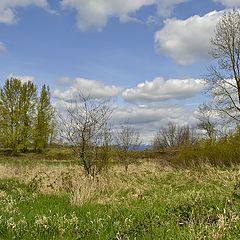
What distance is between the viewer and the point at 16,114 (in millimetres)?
51656

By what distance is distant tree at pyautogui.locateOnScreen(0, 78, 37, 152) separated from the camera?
51.2m

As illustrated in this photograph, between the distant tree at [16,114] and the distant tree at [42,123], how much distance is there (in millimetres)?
877

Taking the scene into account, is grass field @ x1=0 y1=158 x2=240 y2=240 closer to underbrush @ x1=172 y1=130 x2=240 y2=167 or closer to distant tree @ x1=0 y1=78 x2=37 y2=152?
underbrush @ x1=172 y1=130 x2=240 y2=167

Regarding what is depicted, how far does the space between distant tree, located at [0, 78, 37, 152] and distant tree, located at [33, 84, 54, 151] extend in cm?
88

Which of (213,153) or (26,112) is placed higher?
(26,112)

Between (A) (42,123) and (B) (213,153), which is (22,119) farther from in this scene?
(B) (213,153)

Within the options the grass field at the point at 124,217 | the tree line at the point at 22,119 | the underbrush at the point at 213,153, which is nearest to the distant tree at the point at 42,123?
the tree line at the point at 22,119

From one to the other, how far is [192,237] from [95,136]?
1109 cm

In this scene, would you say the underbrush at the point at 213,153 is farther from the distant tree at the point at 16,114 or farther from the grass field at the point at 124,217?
the distant tree at the point at 16,114

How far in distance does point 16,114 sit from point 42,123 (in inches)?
149

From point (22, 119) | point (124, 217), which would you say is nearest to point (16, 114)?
point (22, 119)

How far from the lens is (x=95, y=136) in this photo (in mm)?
15898

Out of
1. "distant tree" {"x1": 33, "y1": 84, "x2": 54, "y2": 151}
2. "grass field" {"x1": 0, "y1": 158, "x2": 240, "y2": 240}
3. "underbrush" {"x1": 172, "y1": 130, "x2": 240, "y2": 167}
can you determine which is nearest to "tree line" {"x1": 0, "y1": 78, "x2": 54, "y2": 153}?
"distant tree" {"x1": 33, "y1": 84, "x2": 54, "y2": 151}

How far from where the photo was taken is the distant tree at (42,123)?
52566mm
